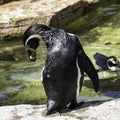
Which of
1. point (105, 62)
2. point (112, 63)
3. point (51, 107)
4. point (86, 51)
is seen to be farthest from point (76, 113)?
point (86, 51)

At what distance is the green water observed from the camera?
611 cm

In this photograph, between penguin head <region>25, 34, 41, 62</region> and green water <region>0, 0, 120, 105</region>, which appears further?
green water <region>0, 0, 120, 105</region>

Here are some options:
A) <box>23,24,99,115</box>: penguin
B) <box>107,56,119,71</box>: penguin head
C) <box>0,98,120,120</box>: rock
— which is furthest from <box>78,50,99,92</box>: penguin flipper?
<box>107,56,119,71</box>: penguin head

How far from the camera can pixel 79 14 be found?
965cm

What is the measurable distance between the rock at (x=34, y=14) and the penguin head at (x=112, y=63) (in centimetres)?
220

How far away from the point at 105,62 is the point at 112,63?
0.31 m

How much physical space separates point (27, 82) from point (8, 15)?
2.64 m

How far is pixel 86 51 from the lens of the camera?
7.65m

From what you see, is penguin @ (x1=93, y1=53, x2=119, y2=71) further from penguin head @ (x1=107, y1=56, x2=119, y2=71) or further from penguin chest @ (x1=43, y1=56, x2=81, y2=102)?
penguin chest @ (x1=43, y1=56, x2=81, y2=102)

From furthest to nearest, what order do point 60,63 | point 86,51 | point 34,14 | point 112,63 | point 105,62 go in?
point 34,14, point 86,51, point 105,62, point 112,63, point 60,63

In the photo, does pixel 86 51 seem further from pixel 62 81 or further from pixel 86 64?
pixel 62 81

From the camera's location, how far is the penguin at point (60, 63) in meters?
4.33

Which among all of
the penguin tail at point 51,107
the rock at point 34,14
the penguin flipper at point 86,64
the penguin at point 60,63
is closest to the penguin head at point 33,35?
the penguin at point 60,63

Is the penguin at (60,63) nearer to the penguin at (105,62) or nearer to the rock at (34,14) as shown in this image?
the penguin at (105,62)
